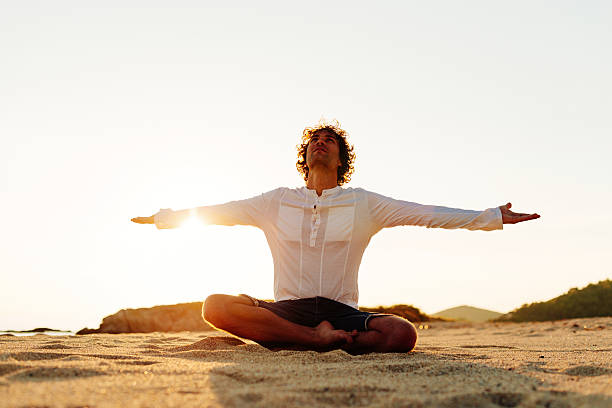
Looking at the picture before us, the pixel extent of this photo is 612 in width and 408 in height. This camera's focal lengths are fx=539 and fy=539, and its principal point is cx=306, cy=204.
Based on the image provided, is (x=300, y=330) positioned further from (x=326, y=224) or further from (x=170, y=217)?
(x=170, y=217)

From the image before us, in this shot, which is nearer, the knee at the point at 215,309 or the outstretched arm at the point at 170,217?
the knee at the point at 215,309

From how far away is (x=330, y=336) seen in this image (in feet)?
10.5

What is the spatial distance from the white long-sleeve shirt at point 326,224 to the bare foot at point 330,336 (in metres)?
0.28

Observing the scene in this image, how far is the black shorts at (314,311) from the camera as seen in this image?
341 centimetres

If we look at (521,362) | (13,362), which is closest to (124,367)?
(13,362)

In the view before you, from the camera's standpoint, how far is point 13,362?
2.19m

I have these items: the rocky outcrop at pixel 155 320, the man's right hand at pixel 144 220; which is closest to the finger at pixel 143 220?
the man's right hand at pixel 144 220

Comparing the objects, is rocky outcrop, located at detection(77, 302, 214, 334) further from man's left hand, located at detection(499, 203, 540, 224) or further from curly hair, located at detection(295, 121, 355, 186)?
man's left hand, located at detection(499, 203, 540, 224)

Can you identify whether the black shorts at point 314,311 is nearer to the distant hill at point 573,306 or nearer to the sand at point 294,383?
the sand at point 294,383

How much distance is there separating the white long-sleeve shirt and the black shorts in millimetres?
71

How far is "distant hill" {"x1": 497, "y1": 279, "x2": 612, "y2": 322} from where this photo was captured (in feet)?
32.6

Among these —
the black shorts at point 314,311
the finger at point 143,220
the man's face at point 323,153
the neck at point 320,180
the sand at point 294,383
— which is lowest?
the sand at point 294,383

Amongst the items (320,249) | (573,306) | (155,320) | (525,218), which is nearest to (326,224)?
(320,249)

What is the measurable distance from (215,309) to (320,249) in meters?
0.77
